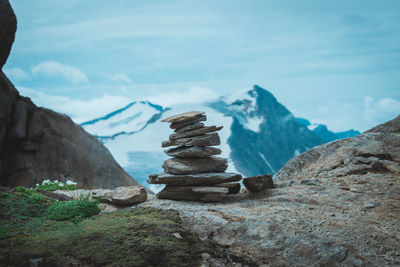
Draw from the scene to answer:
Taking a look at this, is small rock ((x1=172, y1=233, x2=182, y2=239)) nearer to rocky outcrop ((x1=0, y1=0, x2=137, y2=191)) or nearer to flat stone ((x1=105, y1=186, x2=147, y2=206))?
flat stone ((x1=105, y1=186, x2=147, y2=206))

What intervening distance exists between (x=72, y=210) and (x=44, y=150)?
42.5 ft

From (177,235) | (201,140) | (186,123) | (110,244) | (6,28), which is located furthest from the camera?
A: (6,28)

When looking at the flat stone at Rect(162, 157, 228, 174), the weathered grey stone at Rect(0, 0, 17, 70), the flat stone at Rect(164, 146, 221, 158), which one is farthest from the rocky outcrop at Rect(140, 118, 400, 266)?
the weathered grey stone at Rect(0, 0, 17, 70)

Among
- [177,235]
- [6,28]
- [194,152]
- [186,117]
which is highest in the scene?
[6,28]

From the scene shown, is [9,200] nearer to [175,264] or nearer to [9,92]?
[175,264]

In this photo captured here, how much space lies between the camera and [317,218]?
863 cm

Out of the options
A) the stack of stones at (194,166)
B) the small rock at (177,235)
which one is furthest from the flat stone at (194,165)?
the small rock at (177,235)

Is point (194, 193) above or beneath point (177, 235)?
above

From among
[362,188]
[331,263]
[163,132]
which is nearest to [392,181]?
[362,188]

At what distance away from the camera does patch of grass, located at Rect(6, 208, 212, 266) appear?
6.73 metres

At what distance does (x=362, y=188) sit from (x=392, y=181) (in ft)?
3.78

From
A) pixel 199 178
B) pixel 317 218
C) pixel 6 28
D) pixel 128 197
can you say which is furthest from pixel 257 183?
pixel 6 28

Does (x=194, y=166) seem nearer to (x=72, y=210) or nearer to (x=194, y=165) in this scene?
(x=194, y=165)

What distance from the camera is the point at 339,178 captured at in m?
12.6
